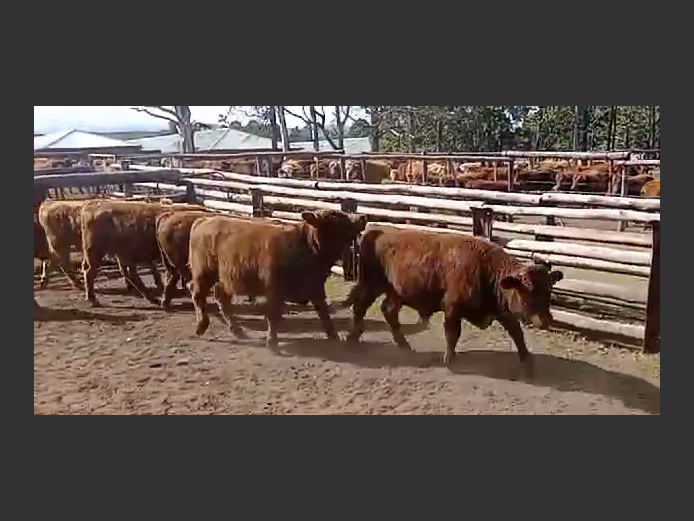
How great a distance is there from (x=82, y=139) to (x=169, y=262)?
12.0 m

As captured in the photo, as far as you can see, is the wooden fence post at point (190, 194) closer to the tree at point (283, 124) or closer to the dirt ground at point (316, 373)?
the tree at point (283, 124)

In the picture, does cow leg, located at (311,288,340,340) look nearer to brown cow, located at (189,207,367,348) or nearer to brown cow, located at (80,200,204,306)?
brown cow, located at (189,207,367,348)

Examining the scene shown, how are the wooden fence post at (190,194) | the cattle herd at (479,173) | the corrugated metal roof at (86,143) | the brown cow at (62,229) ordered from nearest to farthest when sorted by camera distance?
1. the brown cow at (62,229)
2. the wooden fence post at (190,194)
3. the cattle herd at (479,173)
4. the corrugated metal roof at (86,143)

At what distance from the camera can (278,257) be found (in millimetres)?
6160

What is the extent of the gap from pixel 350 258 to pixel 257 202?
227 cm

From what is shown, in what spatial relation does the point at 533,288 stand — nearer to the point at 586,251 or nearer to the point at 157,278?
the point at 586,251

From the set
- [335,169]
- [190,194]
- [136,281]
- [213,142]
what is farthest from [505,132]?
[136,281]

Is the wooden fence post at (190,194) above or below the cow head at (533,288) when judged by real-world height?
above

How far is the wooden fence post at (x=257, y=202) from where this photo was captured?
10188 millimetres

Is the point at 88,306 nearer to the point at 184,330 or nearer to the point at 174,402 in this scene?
the point at 184,330

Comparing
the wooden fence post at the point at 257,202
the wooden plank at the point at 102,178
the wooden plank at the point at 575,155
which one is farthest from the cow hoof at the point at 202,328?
the wooden plank at the point at 575,155

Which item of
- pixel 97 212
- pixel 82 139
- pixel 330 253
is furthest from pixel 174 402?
pixel 82 139

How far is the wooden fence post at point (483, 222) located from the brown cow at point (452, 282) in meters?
1.46

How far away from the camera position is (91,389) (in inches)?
214
